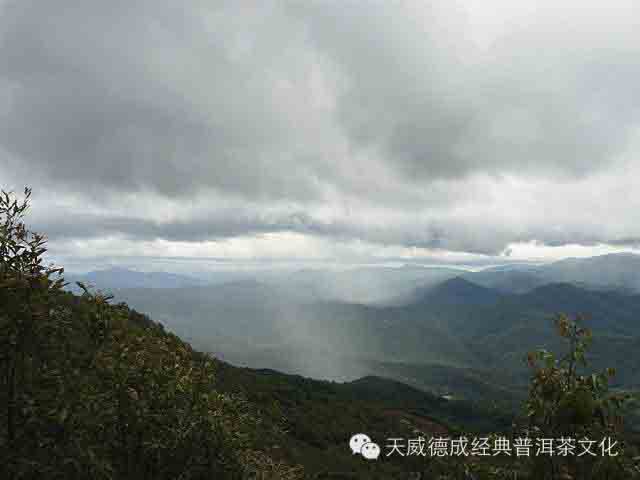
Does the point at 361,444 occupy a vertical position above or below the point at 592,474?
below

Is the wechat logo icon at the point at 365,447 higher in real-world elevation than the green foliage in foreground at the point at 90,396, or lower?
lower

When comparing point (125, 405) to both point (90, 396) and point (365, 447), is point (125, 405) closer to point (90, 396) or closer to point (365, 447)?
point (90, 396)

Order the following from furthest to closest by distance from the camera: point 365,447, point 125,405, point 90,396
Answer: point 365,447, point 125,405, point 90,396

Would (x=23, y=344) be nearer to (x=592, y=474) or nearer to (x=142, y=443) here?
(x=142, y=443)

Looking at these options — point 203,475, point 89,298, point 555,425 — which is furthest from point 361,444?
point 89,298

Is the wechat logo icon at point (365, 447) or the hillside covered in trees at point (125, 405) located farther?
the wechat logo icon at point (365, 447)

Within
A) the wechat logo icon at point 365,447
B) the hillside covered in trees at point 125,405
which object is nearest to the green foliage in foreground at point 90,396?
the hillside covered in trees at point 125,405


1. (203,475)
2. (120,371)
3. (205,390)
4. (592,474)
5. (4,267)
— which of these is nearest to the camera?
(592,474)

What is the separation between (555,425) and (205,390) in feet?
28.5

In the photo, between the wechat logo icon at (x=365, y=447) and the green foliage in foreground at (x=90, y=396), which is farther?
the wechat logo icon at (x=365, y=447)

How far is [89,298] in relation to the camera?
363 inches

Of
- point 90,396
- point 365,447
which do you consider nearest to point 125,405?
point 90,396

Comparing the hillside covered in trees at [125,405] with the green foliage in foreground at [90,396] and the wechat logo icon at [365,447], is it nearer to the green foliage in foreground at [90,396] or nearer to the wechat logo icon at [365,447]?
the green foliage in foreground at [90,396]

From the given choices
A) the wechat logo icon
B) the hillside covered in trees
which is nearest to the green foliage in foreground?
the hillside covered in trees
